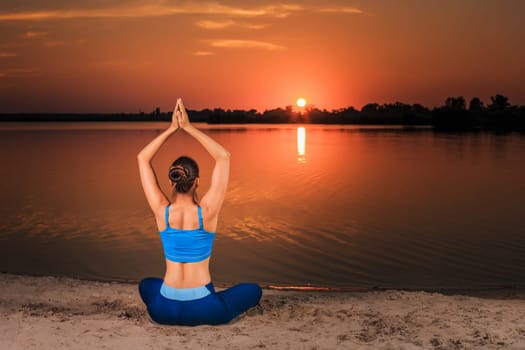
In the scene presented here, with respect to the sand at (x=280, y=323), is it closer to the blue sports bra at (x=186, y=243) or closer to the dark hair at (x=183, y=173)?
the blue sports bra at (x=186, y=243)

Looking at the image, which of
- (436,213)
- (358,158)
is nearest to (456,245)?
(436,213)

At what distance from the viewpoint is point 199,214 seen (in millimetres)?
5277

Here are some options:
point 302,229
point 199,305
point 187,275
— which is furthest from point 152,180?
point 302,229

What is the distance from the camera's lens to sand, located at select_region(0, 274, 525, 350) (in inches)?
220

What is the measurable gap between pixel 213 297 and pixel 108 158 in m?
38.3

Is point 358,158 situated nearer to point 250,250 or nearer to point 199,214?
point 250,250

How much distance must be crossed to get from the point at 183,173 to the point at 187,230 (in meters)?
0.55

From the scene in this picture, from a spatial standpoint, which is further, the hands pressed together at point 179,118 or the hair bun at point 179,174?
the hands pressed together at point 179,118

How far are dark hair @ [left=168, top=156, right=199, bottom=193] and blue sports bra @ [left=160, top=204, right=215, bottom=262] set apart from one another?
0.23m

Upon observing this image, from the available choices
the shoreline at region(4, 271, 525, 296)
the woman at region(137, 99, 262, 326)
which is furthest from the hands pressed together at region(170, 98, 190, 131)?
the shoreline at region(4, 271, 525, 296)

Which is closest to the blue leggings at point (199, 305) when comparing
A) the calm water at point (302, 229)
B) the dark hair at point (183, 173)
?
the dark hair at point (183, 173)

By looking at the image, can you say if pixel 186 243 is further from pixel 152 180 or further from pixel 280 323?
pixel 280 323

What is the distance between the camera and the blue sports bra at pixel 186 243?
5.35 m

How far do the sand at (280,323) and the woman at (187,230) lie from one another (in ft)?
0.70
